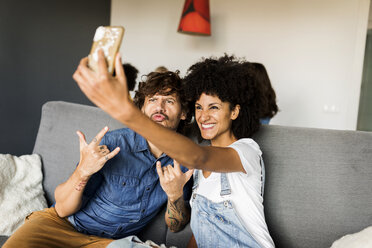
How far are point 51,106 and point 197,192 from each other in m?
1.08

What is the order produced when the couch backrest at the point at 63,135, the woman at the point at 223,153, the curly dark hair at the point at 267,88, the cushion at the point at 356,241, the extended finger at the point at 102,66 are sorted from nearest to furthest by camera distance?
the extended finger at the point at 102,66
the woman at the point at 223,153
the cushion at the point at 356,241
the couch backrest at the point at 63,135
the curly dark hair at the point at 267,88

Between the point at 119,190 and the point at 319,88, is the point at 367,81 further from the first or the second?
the point at 119,190

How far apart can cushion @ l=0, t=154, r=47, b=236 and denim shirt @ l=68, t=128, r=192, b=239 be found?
33 cm

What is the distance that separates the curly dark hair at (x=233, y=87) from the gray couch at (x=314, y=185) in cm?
11

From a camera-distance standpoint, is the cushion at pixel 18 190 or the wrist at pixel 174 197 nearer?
the wrist at pixel 174 197

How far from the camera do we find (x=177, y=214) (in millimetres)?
1460

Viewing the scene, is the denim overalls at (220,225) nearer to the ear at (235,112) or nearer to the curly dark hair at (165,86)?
the ear at (235,112)

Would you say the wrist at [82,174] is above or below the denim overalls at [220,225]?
above

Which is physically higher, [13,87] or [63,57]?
[63,57]

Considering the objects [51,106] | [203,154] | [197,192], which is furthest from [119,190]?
[51,106]

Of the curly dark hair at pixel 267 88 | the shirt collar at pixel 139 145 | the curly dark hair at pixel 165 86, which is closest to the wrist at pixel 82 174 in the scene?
the shirt collar at pixel 139 145

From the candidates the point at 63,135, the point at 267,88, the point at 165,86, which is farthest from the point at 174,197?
the point at 267,88

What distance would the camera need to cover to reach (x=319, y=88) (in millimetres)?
3381

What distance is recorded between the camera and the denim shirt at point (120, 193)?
1.43 m
